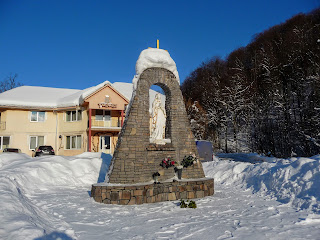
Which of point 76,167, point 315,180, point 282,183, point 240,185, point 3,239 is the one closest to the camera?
point 3,239

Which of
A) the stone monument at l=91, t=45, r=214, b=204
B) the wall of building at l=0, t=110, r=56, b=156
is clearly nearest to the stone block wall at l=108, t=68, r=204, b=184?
the stone monument at l=91, t=45, r=214, b=204

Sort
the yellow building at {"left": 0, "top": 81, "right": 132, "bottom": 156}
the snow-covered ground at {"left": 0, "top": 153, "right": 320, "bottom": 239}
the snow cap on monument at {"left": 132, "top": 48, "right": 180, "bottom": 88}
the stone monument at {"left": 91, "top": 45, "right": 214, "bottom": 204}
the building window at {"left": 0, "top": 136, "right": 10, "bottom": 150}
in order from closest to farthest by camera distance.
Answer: the snow-covered ground at {"left": 0, "top": 153, "right": 320, "bottom": 239} → the stone monument at {"left": 91, "top": 45, "right": 214, "bottom": 204} → the snow cap on monument at {"left": 132, "top": 48, "right": 180, "bottom": 88} → the building window at {"left": 0, "top": 136, "right": 10, "bottom": 150} → the yellow building at {"left": 0, "top": 81, "right": 132, "bottom": 156}

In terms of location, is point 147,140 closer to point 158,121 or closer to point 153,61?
point 158,121

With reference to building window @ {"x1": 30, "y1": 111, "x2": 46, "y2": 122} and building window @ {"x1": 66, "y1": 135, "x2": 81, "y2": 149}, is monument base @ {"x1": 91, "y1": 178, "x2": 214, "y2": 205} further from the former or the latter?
building window @ {"x1": 30, "y1": 111, "x2": 46, "y2": 122}

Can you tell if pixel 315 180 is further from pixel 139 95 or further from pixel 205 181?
pixel 139 95

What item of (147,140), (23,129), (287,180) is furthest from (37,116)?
(287,180)

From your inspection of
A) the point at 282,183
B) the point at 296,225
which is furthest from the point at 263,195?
the point at 296,225

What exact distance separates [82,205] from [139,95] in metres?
4.04

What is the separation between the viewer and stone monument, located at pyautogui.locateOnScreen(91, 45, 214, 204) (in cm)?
785

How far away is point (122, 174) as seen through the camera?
8.12 meters

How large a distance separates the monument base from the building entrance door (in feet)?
51.1

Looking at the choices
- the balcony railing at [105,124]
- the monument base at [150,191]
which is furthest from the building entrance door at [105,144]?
the monument base at [150,191]

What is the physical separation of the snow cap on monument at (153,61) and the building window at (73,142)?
1554 centimetres

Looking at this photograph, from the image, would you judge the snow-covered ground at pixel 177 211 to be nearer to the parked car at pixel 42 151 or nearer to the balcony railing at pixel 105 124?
the parked car at pixel 42 151
